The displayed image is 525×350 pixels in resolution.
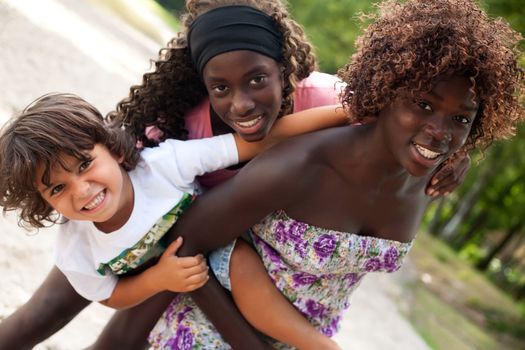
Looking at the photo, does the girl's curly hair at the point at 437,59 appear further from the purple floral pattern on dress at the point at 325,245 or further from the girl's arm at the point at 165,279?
the girl's arm at the point at 165,279

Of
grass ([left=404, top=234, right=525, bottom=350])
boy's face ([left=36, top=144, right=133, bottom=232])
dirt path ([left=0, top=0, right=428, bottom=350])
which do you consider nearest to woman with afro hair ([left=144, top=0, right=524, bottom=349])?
boy's face ([left=36, top=144, right=133, bottom=232])

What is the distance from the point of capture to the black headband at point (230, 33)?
8.29 ft

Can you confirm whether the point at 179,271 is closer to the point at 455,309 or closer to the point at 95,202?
the point at 95,202

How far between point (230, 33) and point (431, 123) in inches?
32.5

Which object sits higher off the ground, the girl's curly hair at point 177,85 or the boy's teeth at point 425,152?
the girl's curly hair at point 177,85

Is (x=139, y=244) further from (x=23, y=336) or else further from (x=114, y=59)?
(x=114, y=59)

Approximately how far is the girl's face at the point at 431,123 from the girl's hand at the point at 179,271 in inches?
31.8

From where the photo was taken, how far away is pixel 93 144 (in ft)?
7.97

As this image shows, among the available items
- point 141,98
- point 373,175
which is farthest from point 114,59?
point 373,175

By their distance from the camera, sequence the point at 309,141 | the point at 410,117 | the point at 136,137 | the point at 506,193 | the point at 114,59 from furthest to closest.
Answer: the point at 506,193
the point at 114,59
the point at 136,137
the point at 309,141
the point at 410,117

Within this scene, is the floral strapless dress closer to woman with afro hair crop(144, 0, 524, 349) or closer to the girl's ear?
woman with afro hair crop(144, 0, 524, 349)

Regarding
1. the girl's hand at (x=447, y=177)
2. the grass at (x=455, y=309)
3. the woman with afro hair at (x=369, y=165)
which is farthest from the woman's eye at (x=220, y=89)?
the grass at (x=455, y=309)

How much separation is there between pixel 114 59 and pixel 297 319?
8514mm

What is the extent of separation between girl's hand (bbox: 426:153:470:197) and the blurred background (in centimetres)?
17
